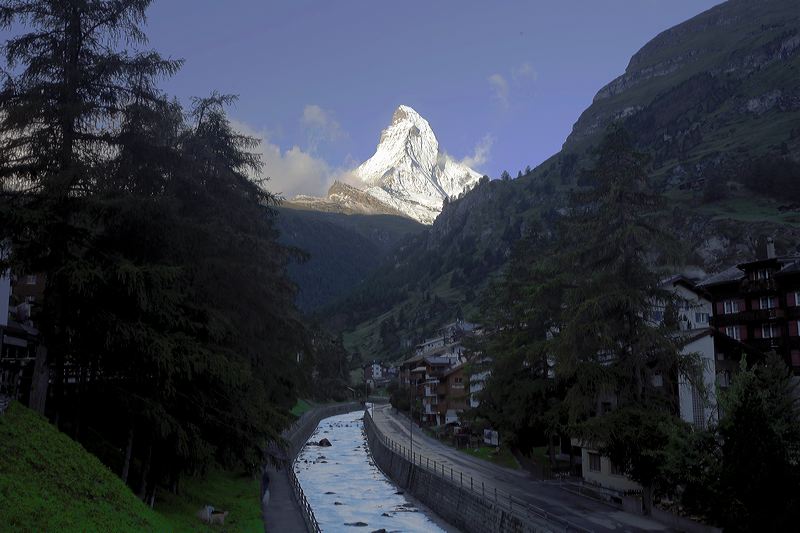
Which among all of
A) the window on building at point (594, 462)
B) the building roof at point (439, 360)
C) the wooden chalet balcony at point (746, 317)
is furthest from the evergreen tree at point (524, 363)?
the building roof at point (439, 360)

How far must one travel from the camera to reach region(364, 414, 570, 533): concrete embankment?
32.5 metres

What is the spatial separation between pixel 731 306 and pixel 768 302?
4088 mm

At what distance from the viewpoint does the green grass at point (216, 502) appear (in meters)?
26.8

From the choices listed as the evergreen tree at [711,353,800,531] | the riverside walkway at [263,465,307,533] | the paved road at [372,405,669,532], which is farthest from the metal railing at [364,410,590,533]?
the riverside walkway at [263,465,307,533]

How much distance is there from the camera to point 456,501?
4288 centimetres

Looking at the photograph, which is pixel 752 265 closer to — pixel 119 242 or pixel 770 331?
pixel 770 331

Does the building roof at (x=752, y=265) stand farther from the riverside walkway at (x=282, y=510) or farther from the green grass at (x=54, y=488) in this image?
the green grass at (x=54, y=488)

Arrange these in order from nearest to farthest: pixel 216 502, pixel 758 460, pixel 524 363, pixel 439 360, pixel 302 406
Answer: pixel 758 460 < pixel 216 502 < pixel 524 363 < pixel 439 360 < pixel 302 406

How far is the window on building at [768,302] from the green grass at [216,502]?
4642 centimetres

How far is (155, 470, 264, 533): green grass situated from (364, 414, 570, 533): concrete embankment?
483 inches

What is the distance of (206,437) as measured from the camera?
25.2m

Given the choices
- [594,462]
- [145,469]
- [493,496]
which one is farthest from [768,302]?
[145,469]

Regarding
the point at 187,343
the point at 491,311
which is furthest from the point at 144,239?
the point at 491,311

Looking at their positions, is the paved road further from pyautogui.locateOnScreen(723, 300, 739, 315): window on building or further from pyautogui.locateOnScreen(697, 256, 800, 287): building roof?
pyautogui.locateOnScreen(697, 256, 800, 287): building roof
